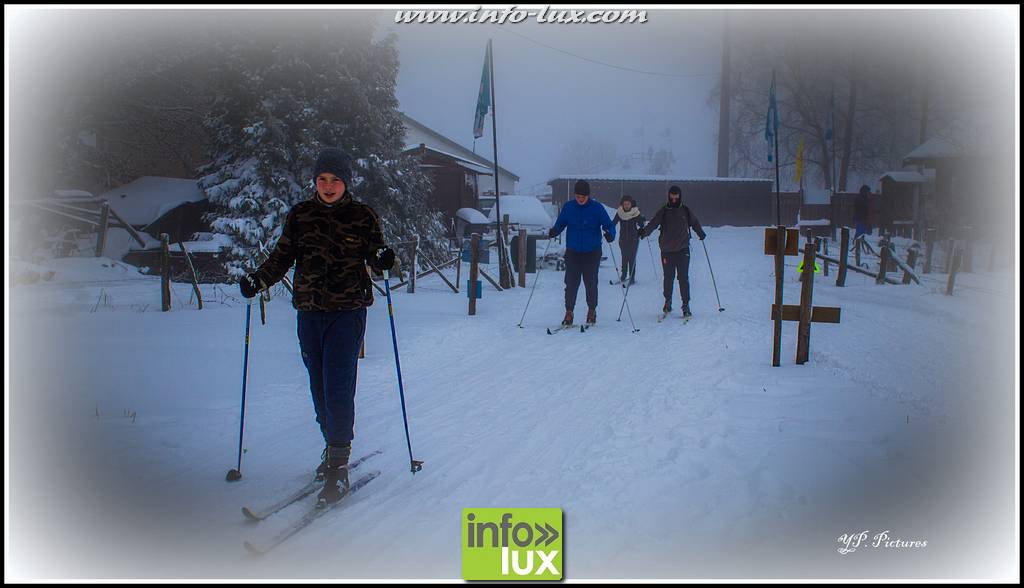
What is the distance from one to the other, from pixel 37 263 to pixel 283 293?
393 centimetres

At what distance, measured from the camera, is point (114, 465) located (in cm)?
392

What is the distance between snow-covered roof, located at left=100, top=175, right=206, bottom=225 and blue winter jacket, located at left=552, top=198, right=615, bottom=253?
14418mm

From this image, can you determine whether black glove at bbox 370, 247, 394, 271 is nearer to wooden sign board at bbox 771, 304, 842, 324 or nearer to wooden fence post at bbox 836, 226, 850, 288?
wooden sign board at bbox 771, 304, 842, 324

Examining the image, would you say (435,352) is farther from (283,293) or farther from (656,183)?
(656,183)

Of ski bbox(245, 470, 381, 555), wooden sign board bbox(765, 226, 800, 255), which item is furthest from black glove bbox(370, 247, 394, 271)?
wooden sign board bbox(765, 226, 800, 255)

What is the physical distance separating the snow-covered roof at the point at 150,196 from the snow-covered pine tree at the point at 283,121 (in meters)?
2.77

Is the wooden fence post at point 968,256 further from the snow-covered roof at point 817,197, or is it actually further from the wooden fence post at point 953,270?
the snow-covered roof at point 817,197

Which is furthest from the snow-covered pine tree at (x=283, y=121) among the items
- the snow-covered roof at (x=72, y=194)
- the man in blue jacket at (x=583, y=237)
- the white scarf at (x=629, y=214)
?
the man in blue jacket at (x=583, y=237)

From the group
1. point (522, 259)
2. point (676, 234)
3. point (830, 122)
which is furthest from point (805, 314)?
point (830, 122)

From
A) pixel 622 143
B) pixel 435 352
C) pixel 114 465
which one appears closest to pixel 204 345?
pixel 435 352

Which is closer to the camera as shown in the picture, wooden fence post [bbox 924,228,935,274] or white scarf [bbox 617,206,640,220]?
white scarf [bbox 617,206,640,220]

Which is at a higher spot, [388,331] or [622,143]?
[622,143]

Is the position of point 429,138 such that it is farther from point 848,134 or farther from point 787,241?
point 787,241

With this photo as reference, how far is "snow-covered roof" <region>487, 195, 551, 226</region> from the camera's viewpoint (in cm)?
2866
